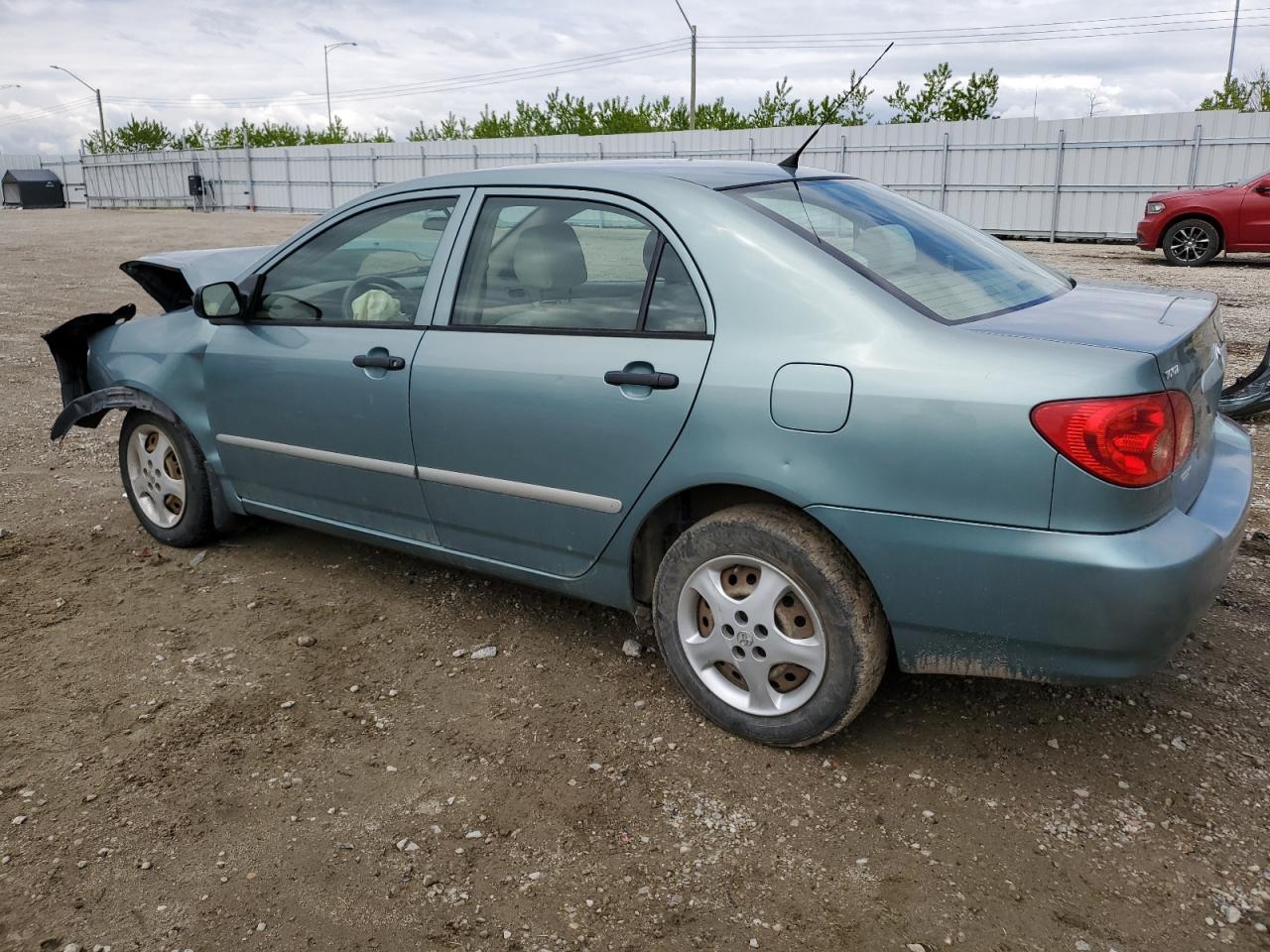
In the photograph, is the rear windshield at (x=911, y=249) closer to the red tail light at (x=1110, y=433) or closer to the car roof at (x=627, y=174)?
the car roof at (x=627, y=174)

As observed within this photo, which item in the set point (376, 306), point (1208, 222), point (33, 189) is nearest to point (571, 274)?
point (376, 306)

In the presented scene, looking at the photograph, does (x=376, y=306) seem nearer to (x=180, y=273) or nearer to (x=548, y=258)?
(x=548, y=258)

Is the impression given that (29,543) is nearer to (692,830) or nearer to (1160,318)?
(692,830)

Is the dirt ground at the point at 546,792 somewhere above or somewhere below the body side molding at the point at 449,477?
below

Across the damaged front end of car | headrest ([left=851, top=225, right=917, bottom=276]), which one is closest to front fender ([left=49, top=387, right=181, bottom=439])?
the damaged front end of car

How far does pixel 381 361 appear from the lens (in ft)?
11.8

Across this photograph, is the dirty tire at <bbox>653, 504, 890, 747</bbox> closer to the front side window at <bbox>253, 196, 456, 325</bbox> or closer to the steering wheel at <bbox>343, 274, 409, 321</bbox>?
the front side window at <bbox>253, 196, 456, 325</bbox>

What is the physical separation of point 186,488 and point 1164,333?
3.78 metres

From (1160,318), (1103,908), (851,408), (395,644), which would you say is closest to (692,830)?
(1103,908)

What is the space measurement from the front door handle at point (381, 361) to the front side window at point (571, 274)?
243 mm

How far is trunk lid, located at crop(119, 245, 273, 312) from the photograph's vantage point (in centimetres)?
478

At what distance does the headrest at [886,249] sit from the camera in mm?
2951

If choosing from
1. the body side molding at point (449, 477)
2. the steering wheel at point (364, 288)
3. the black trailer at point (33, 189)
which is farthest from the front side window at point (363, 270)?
the black trailer at point (33, 189)

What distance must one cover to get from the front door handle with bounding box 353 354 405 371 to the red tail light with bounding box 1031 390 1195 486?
207 centimetres
